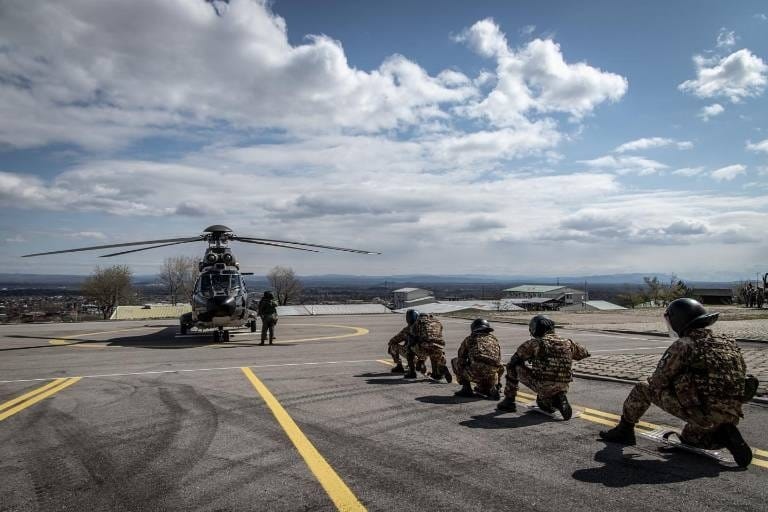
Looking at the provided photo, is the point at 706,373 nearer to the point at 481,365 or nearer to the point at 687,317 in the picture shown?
the point at 687,317

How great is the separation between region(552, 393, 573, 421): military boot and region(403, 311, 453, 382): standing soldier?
3089 millimetres

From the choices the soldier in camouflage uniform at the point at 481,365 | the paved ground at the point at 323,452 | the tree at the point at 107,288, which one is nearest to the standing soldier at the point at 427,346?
the paved ground at the point at 323,452

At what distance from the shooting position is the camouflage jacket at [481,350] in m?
8.41

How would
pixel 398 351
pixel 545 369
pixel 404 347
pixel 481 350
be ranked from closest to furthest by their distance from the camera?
pixel 545 369 < pixel 481 350 < pixel 404 347 < pixel 398 351

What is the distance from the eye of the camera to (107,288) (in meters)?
72.9

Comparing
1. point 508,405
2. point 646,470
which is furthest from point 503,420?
point 646,470

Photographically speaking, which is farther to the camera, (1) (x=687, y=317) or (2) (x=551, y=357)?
(2) (x=551, y=357)

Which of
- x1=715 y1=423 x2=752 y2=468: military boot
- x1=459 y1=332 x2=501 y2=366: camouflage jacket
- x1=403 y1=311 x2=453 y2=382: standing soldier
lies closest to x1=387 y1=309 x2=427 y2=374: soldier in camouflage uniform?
x1=403 y1=311 x2=453 y2=382: standing soldier

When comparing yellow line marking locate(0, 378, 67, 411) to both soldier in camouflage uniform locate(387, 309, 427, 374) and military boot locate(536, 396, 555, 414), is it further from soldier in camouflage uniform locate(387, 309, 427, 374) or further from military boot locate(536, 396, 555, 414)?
military boot locate(536, 396, 555, 414)

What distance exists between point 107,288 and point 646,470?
80842 millimetres

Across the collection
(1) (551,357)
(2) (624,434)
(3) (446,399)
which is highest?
(1) (551,357)

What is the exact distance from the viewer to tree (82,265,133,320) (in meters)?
72.8

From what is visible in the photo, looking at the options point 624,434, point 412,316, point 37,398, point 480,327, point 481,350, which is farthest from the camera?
point 412,316

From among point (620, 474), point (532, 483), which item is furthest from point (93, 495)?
point (620, 474)
